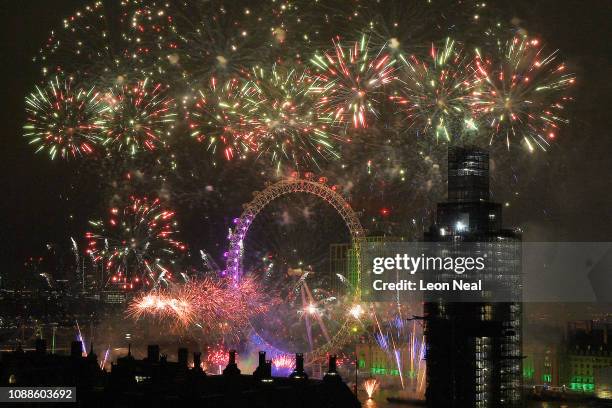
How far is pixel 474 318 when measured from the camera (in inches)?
2643

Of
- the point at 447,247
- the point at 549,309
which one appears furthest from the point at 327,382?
the point at 549,309

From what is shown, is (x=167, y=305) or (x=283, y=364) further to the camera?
(x=283, y=364)

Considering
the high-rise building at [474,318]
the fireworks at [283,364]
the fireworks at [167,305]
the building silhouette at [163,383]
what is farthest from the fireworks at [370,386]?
the building silhouette at [163,383]

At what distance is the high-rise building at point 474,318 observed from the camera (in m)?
65.7

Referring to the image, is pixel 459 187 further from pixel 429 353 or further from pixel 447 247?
pixel 429 353

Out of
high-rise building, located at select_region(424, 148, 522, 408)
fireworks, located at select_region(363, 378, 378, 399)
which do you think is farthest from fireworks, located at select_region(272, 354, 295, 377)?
fireworks, located at select_region(363, 378, 378, 399)

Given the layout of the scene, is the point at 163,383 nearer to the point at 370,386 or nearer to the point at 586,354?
the point at 370,386

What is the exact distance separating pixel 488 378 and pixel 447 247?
954 centimetres

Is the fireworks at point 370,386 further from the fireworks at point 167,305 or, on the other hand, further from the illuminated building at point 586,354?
the fireworks at point 167,305

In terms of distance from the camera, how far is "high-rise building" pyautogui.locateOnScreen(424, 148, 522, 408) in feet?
216

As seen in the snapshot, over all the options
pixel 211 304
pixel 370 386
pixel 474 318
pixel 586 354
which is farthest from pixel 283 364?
pixel 586 354

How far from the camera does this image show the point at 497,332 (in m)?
66.8

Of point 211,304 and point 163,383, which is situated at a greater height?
point 211,304

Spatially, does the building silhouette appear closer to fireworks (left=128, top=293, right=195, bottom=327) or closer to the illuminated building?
fireworks (left=128, top=293, right=195, bottom=327)
